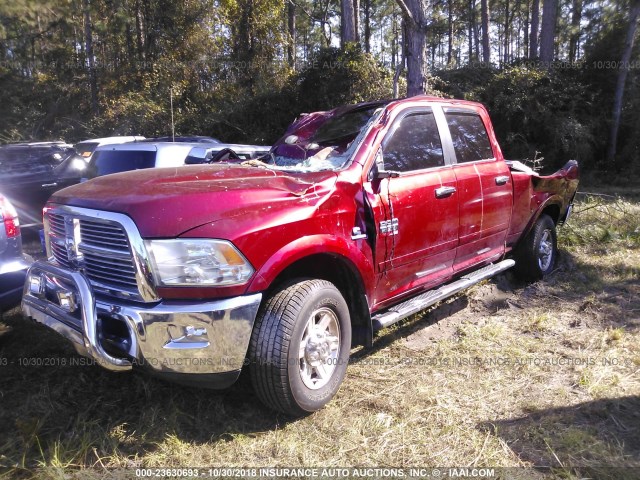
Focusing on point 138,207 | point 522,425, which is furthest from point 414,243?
point 138,207

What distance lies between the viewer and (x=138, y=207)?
2797mm

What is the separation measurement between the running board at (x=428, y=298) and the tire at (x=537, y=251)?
72 centimetres

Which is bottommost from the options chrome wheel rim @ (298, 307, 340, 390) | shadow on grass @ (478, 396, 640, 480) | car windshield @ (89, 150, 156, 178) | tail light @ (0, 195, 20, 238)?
shadow on grass @ (478, 396, 640, 480)

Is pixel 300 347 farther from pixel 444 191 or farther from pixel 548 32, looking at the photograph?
pixel 548 32

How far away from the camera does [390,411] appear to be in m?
3.38

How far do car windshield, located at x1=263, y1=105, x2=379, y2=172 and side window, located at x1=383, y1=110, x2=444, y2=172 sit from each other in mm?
250

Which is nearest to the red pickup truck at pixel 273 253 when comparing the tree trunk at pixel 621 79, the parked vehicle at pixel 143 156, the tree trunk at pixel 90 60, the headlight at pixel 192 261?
the headlight at pixel 192 261

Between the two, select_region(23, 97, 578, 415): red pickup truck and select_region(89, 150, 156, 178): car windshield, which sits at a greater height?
select_region(89, 150, 156, 178): car windshield

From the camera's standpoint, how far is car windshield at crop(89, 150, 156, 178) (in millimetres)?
6543

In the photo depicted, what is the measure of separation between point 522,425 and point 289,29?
83.5ft

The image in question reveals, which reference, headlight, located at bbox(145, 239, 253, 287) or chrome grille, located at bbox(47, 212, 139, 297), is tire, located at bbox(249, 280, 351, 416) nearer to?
headlight, located at bbox(145, 239, 253, 287)

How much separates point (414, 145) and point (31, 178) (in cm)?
599

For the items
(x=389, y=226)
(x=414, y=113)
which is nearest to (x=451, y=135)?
(x=414, y=113)

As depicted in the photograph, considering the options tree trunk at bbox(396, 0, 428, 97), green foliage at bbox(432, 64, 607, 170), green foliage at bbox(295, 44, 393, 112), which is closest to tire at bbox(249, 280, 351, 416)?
tree trunk at bbox(396, 0, 428, 97)
